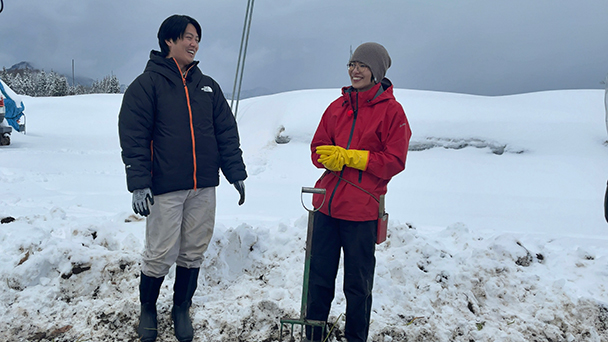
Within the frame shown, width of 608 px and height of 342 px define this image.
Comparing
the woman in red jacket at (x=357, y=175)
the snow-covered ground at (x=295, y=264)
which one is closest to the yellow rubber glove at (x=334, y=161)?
the woman in red jacket at (x=357, y=175)

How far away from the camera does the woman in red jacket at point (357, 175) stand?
7.39 feet

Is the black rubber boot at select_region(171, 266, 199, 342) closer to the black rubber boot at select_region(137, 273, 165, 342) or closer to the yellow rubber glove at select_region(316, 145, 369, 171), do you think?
the black rubber boot at select_region(137, 273, 165, 342)

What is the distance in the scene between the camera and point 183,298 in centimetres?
268

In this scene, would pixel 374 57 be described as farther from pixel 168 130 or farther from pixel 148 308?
pixel 148 308

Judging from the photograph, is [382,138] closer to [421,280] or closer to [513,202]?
[421,280]

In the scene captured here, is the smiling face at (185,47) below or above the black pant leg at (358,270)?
above

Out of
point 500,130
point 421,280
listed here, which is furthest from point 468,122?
point 421,280

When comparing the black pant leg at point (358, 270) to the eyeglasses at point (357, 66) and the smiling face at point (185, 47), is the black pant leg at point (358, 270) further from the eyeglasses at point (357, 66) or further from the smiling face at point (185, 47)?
the smiling face at point (185, 47)

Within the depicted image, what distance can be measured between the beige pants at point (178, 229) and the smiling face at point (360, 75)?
1.20 m

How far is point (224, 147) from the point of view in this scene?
272cm

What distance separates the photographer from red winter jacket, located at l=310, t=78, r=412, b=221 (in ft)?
7.38

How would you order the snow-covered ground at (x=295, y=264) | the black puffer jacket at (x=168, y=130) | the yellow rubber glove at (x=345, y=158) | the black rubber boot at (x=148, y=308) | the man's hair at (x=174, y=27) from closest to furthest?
the yellow rubber glove at (x=345, y=158)
the black puffer jacket at (x=168, y=130)
the man's hair at (x=174, y=27)
the black rubber boot at (x=148, y=308)
the snow-covered ground at (x=295, y=264)

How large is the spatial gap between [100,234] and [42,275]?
701 millimetres

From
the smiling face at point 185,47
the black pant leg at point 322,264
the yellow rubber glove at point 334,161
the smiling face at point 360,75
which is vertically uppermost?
the smiling face at point 185,47
